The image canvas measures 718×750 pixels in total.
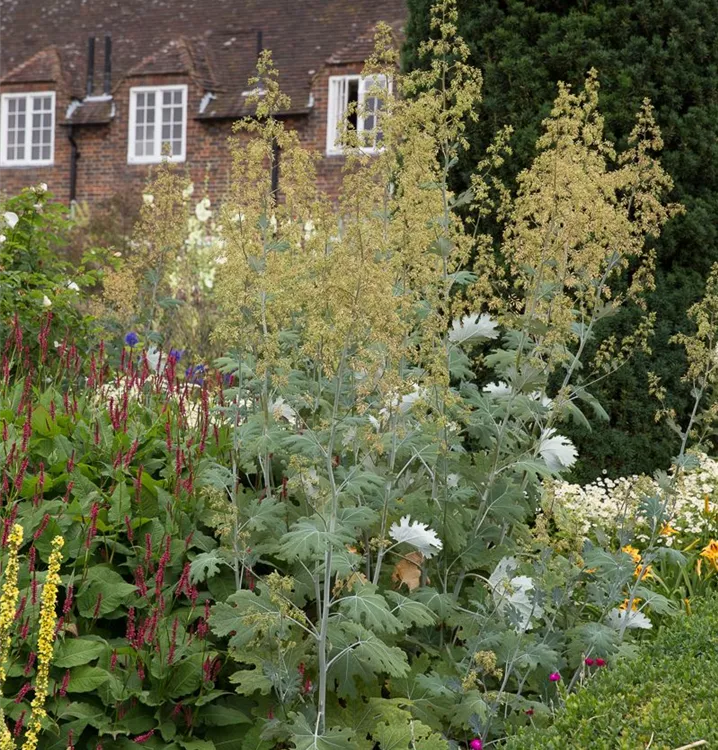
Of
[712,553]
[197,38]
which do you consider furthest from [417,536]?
[197,38]

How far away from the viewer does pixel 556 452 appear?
13.4ft

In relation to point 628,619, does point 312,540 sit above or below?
above

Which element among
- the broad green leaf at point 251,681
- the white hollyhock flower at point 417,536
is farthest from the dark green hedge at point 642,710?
the broad green leaf at point 251,681

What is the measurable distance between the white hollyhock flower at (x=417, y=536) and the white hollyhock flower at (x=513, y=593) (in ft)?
0.81

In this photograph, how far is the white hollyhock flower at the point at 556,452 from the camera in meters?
Answer: 4.06

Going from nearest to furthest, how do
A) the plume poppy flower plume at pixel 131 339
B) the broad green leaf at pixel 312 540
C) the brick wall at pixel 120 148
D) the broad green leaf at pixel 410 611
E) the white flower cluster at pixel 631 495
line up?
the broad green leaf at pixel 312 540
the broad green leaf at pixel 410 611
the white flower cluster at pixel 631 495
the plume poppy flower plume at pixel 131 339
the brick wall at pixel 120 148

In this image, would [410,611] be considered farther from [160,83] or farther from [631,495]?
[160,83]

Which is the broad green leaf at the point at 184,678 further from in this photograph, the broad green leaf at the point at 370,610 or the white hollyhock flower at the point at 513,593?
the white hollyhock flower at the point at 513,593

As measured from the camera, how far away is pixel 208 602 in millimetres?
3977

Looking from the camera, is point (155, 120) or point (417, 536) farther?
point (155, 120)

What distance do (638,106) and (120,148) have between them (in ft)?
62.0

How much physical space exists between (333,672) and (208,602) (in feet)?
2.14

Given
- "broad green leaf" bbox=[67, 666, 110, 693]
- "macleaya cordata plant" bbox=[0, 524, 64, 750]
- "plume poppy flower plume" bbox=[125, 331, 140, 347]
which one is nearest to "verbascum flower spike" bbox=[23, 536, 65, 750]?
"macleaya cordata plant" bbox=[0, 524, 64, 750]

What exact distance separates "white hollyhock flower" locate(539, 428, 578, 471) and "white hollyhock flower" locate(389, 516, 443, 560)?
0.60 metres
